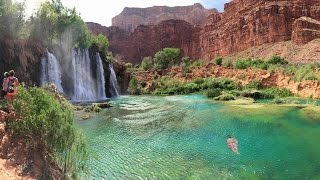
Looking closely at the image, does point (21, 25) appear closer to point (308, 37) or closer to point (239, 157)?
point (239, 157)

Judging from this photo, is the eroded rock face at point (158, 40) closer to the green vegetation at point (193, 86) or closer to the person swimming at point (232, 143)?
the green vegetation at point (193, 86)

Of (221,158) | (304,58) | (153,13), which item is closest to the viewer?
(221,158)

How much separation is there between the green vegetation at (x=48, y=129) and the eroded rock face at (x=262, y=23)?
68.9 metres

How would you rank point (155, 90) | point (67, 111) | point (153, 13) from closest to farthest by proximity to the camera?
point (67, 111) → point (155, 90) → point (153, 13)

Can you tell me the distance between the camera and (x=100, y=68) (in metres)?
47.9

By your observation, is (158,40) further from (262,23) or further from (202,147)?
(202,147)

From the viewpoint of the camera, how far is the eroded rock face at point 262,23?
247 feet

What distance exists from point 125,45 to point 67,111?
122 meters

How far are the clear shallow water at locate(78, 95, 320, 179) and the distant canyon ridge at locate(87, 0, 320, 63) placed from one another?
46.4 metres

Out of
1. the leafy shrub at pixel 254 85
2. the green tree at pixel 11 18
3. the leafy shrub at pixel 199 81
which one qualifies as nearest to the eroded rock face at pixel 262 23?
the leafy shrub at pixel 199 81

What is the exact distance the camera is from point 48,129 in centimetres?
793

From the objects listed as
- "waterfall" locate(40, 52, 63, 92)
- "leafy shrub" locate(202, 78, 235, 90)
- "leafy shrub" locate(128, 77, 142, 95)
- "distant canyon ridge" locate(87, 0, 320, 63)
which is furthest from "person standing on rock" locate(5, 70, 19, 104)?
"distant canyon ridge" locate(87, 0, 320, 63)

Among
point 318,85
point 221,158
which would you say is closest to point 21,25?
point 221,158

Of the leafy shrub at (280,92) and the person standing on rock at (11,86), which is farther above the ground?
the person standing on rock at (11,86)
